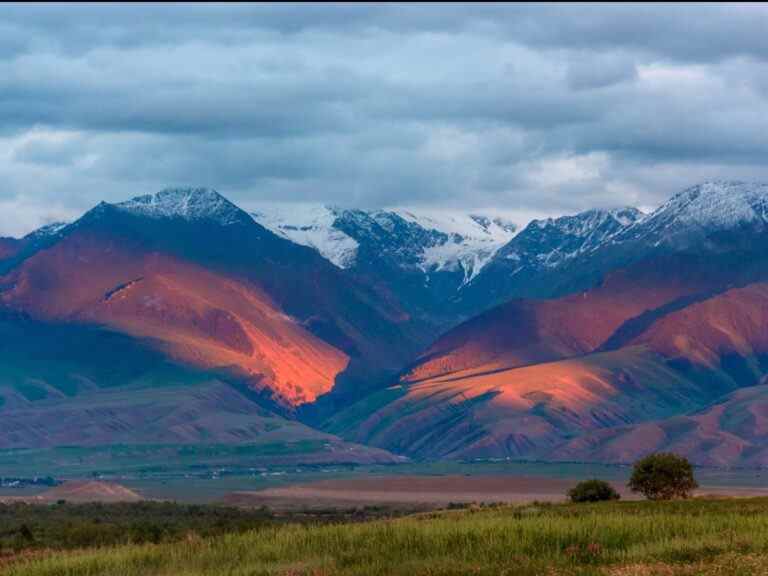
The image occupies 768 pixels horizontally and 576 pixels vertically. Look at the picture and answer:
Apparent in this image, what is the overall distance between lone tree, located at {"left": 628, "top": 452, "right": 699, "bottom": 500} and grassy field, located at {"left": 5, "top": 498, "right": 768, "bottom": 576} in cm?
4801

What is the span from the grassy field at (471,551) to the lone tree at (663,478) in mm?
48009

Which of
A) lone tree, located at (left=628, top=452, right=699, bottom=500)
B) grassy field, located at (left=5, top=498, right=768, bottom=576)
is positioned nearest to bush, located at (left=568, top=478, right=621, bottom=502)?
lone tree, located at (left=628, top=452, right=699, bottom=500)

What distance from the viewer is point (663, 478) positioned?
12875 cm

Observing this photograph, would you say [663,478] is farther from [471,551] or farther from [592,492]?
[471,551]

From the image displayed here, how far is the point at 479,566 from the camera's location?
65.9 metres

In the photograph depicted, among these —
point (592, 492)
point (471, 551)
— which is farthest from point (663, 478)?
point (471, 551)

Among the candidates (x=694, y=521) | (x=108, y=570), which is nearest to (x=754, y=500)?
(x=694, y=521)

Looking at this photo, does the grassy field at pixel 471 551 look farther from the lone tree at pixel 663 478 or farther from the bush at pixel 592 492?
the lone tree at pixel 663 478

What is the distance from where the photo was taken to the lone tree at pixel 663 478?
127875mm

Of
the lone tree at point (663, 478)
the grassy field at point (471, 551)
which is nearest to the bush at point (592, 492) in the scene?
the lone tree at point (663, 478)

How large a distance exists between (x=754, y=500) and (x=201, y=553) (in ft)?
134

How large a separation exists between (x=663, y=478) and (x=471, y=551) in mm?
61727

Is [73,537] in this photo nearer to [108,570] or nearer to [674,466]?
[674,466]

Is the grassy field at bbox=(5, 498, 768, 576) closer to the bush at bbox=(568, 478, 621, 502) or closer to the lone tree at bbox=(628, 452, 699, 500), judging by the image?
the bush at bbox=(568, 478, 621, 502)
